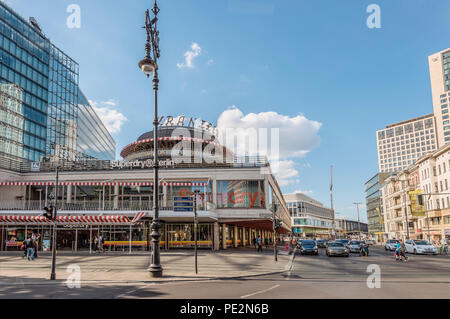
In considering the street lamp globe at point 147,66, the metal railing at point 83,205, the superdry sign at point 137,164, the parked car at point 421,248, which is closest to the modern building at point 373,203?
the parked car at point 421,248

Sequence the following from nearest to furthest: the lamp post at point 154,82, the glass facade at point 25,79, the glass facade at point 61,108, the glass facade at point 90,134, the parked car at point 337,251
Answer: the lamp post at point 154,82 < the parked car at point 337,251 < the glass facade at point 25,79 < the glass facade at point 61,108 < the glass facade at point 90,134

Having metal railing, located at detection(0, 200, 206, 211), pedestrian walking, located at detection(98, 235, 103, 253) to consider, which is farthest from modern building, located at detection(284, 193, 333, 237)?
pedestrian walking, located at detection(98, 235, 103, 253)

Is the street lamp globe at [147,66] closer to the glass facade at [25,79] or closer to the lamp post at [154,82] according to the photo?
the lamp post at [154,82]

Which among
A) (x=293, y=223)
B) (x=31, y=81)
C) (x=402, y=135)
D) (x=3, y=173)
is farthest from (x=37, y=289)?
(x=402, y=135)

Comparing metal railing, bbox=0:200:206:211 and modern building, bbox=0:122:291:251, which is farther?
metal railing, bbox=0:200:206:211

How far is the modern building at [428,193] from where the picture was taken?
54.4m

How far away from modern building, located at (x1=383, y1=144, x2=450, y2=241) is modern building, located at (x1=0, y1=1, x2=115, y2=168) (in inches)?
2460

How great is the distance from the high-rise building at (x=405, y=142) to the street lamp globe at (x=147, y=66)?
15621cm

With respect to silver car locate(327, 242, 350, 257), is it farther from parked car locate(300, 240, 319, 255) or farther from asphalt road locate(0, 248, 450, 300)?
asphalt road locate(0, 248, 450, 300)

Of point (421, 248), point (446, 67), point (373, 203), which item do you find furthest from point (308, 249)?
point (446, 67)

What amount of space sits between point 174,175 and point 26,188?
1649cm

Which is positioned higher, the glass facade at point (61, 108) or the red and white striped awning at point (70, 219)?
the glass facade at point (61, 108)

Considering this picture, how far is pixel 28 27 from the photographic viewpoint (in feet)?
266

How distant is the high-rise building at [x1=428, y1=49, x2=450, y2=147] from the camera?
123 metres
